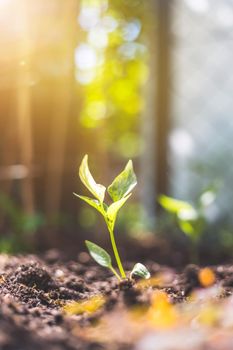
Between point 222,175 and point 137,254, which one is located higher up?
point 222,175

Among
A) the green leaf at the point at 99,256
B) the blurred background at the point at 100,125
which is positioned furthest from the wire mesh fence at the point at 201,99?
the green leaf at the point at 99,256

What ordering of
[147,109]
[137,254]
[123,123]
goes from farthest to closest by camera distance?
[123,123]
[147,109]
[137,254]

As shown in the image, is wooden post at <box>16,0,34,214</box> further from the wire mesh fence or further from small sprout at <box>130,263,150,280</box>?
small sprout at <box>130,263,150,280</box>

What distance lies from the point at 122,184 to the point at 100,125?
2363 mm

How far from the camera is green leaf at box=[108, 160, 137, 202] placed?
155 centimetres

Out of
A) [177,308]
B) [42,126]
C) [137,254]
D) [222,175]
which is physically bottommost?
[177,308]

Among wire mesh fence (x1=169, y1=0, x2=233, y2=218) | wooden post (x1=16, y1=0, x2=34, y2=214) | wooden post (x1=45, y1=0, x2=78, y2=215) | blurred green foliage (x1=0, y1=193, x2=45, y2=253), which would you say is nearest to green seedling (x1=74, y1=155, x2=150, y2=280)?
blurred green foliage (x1=0, y1=193, x2=45, y2=253)

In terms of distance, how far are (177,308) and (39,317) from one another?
13.1 inches

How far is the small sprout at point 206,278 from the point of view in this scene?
172 cm

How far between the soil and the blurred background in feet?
3.78

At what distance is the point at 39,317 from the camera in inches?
50.3

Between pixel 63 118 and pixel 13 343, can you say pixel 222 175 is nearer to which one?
pixel 63 118

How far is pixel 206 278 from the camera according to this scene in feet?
5.79

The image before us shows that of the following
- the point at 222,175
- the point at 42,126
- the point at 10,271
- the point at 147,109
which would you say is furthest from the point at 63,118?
the point at 10,271
